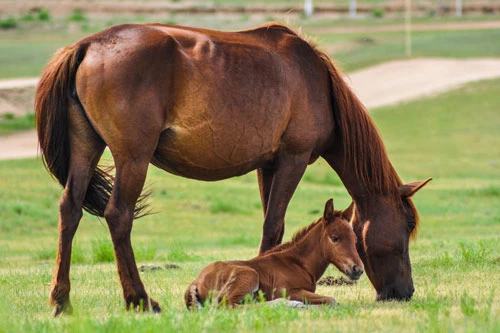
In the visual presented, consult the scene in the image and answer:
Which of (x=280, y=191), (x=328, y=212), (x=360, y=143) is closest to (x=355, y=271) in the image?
(x=328, y=212)

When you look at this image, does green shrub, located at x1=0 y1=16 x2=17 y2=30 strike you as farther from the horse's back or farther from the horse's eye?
the horse's eye

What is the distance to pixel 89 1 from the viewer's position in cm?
7169

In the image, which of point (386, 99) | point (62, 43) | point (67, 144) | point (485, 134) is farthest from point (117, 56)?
point (62, 43)

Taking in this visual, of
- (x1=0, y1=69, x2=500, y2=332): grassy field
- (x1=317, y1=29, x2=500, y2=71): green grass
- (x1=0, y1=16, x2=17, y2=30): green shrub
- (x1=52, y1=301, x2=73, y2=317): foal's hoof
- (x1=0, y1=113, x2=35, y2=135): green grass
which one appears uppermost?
(x1=52, y1=301, x2=73, y2=317): foal's hoof

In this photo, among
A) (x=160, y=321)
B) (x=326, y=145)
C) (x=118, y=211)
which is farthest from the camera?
(x=326, y=145)

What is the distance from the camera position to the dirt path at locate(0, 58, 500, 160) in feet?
119

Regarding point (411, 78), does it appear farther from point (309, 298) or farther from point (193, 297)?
point (193, 297)

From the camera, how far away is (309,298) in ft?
26.8

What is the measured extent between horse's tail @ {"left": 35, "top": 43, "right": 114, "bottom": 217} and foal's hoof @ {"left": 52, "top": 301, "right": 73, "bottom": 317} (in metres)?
0.98

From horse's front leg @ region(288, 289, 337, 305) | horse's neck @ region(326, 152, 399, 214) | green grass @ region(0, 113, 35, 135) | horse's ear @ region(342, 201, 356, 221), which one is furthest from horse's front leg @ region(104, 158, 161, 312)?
green grass @ region(0, 113, 35, 135)

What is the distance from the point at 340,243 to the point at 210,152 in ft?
4.18

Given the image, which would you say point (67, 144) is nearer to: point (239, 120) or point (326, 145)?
point (239, 120)

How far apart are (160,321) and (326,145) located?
10.1 feet

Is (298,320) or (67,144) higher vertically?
(67,144)
